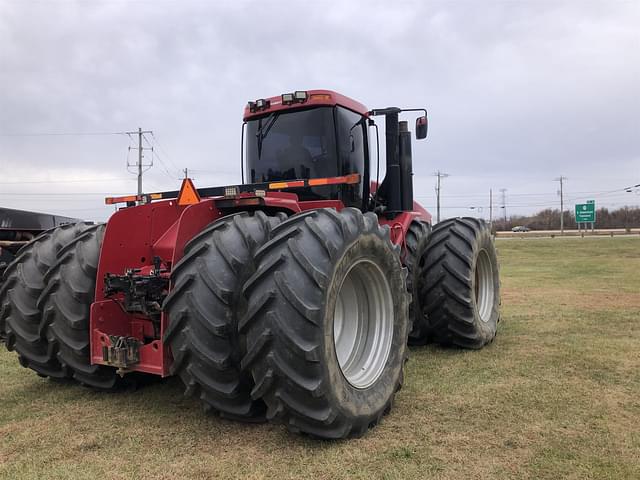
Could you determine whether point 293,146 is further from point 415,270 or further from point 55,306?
point 55,306

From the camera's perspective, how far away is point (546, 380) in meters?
4.46

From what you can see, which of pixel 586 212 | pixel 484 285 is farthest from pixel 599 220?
pixel 484 285

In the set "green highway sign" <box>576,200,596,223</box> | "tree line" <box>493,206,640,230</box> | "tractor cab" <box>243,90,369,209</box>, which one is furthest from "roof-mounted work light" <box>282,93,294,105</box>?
"tree line" <box>493,206,640,230</box>

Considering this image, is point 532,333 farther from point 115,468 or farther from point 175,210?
point 115,468

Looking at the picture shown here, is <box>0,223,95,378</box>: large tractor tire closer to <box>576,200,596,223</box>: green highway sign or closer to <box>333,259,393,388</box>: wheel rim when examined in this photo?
<box>333,259,393,388</box>: wheel rim

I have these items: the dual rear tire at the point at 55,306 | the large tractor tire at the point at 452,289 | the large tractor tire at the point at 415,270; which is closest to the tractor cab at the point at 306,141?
the large tractor tire at the point at 415,270

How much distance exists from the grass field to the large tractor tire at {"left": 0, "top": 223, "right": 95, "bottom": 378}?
0.99ft

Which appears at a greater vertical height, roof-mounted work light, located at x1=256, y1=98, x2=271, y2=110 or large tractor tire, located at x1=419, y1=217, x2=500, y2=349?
roof-mounted work light, located at x1=256, y1=98, x2=271, y2=110

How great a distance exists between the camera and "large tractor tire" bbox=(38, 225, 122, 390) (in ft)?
12.3

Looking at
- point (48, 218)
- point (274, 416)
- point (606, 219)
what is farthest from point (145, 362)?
point (606, 219)

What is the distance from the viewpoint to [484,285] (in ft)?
21.6

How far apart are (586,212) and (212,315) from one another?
200ft

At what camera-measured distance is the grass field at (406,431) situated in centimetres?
289

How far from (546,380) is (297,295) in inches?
107
